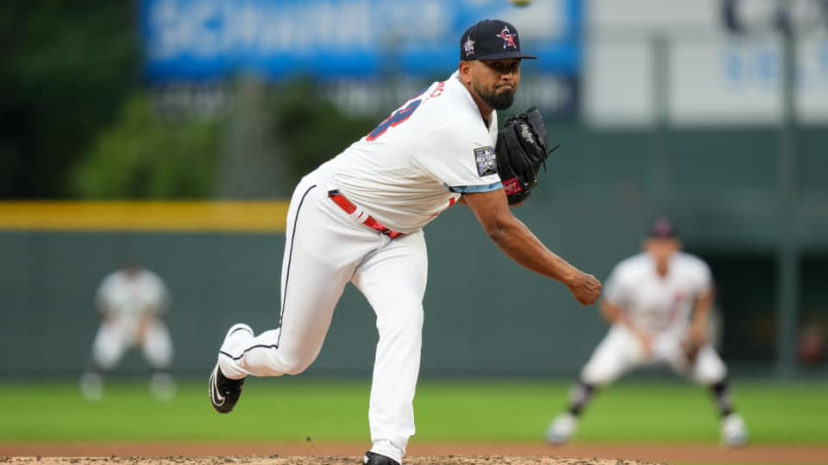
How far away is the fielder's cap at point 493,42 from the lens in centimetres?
A: 534

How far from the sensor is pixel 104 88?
29016 mm

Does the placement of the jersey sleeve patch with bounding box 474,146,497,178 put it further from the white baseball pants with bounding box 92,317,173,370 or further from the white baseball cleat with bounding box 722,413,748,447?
the white baseball pants with bounding box 92,317,173,370

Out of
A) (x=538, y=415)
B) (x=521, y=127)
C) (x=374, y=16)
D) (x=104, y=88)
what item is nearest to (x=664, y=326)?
(x=538, y=415)

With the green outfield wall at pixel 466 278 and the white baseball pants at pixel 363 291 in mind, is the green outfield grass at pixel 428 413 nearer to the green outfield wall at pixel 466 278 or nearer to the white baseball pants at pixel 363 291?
the green outfield wall at pixel 466 278

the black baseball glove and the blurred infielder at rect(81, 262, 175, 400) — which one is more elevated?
the black baseball glove

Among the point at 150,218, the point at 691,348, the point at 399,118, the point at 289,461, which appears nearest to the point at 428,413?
the point at 691,348

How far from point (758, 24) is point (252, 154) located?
782 centimetres

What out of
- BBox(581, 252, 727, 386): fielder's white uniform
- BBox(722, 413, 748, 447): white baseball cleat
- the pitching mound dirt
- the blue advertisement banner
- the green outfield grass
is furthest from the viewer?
the blue advertisement banner

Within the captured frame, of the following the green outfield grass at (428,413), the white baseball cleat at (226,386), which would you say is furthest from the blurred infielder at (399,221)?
the green outfield grass at (428,413)

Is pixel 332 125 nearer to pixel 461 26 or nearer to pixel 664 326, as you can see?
pixel 461 26

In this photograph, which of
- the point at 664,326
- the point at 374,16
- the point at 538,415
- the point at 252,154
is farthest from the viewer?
the point at 374,16

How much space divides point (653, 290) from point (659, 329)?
0.37 m

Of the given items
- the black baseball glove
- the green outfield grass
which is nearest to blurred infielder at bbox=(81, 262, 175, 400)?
the green outfield grass

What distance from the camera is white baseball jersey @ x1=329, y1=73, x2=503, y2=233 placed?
532 cm
